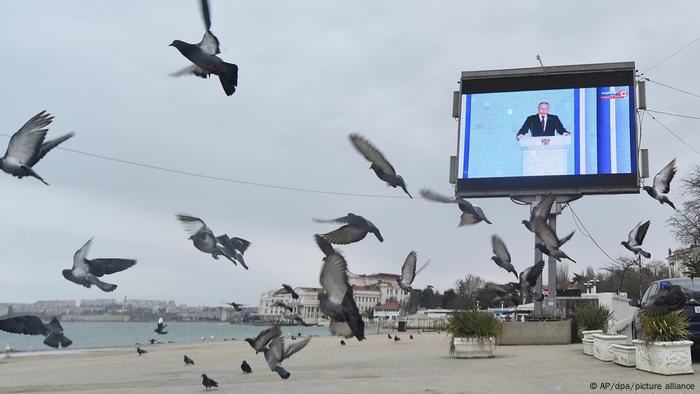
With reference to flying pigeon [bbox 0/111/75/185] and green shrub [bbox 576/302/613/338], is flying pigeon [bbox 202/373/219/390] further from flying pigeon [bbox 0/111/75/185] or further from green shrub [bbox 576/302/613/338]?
green shrub [bbox 576/302/613/338]

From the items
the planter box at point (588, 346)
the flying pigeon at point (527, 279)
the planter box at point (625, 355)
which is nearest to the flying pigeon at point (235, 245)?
the flying pigeon at point (527, 279)

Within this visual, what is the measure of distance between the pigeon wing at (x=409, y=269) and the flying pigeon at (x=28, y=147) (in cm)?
470

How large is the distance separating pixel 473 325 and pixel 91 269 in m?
9.12

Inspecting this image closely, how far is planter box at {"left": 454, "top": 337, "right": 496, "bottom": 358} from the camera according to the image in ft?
46.1

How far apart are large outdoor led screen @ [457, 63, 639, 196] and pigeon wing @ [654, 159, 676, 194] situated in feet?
34.6

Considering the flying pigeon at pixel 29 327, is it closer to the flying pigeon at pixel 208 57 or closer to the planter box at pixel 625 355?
the flying pigeon at pixel 208 57

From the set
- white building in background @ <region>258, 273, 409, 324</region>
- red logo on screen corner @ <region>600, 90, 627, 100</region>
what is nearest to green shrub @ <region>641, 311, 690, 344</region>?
white building in background @ <region>258, 273, 409, 324</region>

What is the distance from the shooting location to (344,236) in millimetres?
8016

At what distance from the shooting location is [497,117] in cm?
2417

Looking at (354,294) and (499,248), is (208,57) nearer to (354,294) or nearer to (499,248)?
(354,294)

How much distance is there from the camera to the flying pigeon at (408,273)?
8.64 meters

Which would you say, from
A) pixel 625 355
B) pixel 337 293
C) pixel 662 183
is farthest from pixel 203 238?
pixel 662 183

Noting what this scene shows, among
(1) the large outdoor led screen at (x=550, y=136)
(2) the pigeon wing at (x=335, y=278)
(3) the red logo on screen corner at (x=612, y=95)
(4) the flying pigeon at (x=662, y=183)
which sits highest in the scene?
(3) the red logo on screen corner at (x=612, y=95)

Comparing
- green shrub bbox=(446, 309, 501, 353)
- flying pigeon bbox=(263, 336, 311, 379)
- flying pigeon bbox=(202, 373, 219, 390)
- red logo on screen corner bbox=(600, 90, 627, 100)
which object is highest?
red logo on screen corner bbox=(600, 90, 627, 100)
